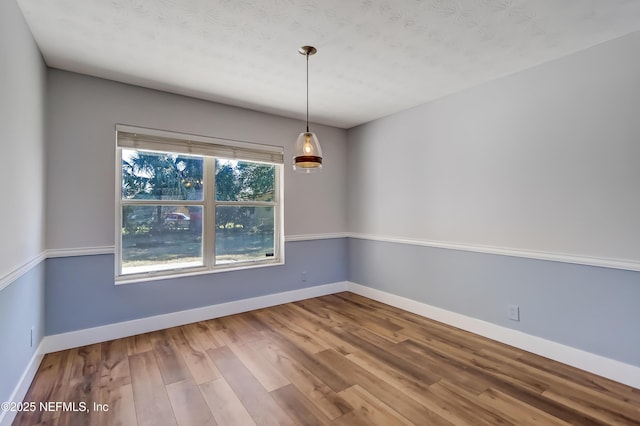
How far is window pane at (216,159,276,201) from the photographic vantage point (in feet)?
12.4

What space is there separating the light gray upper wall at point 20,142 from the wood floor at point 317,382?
1.05 metres

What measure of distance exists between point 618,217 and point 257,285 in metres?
3.62

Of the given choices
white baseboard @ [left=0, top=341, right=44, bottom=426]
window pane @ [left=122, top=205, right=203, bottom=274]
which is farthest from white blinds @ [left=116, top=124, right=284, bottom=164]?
white baseboard @ [left=0, top=341, right=44, bottom=426]

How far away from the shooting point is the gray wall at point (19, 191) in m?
1.72

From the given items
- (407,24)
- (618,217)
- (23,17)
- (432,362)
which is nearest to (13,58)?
(23,17)

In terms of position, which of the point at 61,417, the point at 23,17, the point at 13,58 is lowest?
the point at 61,417

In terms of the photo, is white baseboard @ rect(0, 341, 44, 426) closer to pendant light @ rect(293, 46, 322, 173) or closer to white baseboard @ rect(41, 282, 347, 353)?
white baseboard @ rect(41, 282, 347, 353)

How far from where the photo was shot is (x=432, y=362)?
8.43 feet

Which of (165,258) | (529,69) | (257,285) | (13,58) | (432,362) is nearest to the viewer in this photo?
(13,58)

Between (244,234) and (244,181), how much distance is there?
2.28 feet

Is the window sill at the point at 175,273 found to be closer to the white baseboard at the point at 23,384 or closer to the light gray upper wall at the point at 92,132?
the light gray upper wall at the point at 92,132

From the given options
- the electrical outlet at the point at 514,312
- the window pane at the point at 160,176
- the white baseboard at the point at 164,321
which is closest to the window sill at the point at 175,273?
the white baseboard at the point at 164,321

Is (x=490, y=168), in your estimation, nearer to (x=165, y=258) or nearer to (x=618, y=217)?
(x=618, y=217)

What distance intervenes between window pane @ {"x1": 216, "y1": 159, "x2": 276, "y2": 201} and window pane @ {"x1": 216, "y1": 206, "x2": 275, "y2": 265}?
154 mm
